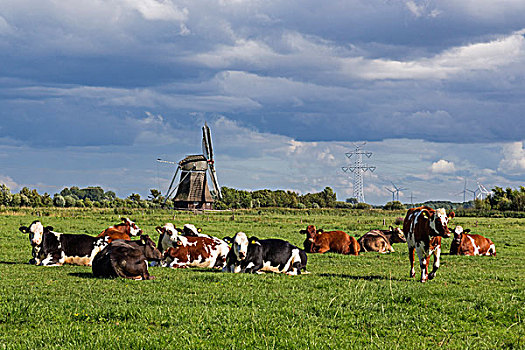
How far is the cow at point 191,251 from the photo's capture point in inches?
782

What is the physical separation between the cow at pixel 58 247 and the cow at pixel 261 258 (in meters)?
5.41

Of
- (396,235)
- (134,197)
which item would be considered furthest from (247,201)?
(396,235)

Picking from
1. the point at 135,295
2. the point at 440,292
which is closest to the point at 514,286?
the point at 440,292

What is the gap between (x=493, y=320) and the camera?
1045 cm

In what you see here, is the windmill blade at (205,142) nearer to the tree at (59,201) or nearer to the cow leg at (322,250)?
the tree at (59,201)

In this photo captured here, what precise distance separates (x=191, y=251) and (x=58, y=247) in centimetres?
471

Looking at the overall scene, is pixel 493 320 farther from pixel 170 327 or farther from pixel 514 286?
pixel 170 327

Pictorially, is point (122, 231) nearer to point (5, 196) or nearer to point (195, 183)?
point (195, 183)

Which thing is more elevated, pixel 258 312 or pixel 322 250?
pixel 322 250

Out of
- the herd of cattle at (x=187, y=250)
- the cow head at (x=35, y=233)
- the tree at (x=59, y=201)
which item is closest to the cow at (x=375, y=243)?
the herd of cattle at (x=187, y=250)

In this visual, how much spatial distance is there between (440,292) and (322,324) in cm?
443

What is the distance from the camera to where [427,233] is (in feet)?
52.4

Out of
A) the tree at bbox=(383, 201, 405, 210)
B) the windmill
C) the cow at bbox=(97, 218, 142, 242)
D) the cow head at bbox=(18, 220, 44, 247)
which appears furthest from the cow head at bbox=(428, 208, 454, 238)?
the tree at bbox=(383, 201, 405, 210)

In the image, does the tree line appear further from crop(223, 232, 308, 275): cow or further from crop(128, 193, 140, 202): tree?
crop(223, 232, 308, 275): cow
